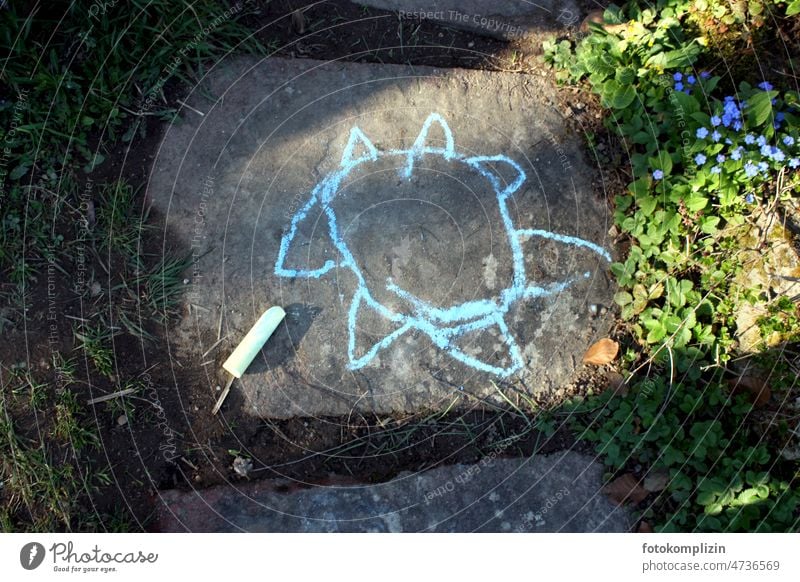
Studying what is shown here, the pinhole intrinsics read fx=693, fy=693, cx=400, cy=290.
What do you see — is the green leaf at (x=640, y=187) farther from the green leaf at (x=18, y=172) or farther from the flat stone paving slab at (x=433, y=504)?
the green leaf at (x=18, y=172)

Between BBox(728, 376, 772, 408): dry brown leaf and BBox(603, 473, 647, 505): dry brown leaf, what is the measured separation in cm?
47

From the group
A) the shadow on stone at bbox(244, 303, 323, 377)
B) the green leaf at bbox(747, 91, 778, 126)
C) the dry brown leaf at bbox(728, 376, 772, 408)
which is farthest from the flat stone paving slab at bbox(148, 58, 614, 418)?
the green leaf at bbox(747, 91, 778, 126)

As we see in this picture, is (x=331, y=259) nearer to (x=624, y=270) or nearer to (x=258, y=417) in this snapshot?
(x=258, y=417)

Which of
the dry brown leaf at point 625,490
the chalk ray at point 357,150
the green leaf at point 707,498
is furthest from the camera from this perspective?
the chalk ray at point 357,150

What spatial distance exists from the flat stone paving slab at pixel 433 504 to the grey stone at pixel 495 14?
5.33ft

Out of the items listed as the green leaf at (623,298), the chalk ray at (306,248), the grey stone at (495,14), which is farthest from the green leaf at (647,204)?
the chalk ray at (306,248)

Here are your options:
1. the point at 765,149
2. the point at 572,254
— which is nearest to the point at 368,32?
the point at 572,254

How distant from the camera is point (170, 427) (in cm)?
244

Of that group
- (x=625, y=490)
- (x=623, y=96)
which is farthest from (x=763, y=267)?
(x=625, y=490)

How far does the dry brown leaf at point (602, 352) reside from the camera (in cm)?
249

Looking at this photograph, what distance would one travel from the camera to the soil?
241 cm

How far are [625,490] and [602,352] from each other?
491 millimetres

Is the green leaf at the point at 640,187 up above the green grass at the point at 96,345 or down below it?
above

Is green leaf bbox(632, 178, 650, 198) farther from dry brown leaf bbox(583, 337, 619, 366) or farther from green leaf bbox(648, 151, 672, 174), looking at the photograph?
dry brown leaf bbox(583, 337, 619, 366)
